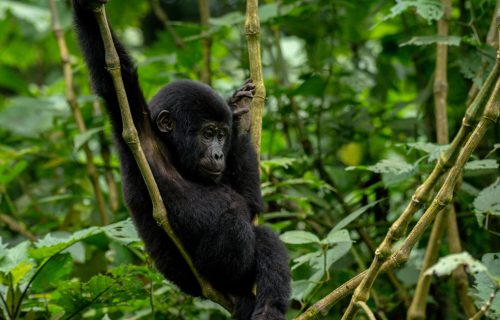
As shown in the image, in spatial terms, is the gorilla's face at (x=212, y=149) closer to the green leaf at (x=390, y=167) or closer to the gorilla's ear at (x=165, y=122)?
the gorilla's ear at (x=165, y=122)

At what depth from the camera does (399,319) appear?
17.1 ft

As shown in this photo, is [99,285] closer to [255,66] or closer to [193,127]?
[193,127]

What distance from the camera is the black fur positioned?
3605 millimetres

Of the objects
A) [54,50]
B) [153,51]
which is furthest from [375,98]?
[54,50]

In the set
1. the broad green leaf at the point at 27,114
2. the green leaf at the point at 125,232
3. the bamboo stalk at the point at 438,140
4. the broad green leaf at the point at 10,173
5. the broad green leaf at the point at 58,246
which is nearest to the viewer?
the broad green leaf at the point at 58,246

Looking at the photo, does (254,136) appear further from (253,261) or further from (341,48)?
(341,48)

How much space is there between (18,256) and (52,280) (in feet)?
0.92

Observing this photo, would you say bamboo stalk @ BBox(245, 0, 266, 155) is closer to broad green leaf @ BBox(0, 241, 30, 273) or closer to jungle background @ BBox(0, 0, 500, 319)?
jungle background @ BBox(0, 0, 500, 319)

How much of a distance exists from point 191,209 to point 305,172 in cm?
166

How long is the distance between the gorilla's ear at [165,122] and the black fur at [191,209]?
0.02 metres

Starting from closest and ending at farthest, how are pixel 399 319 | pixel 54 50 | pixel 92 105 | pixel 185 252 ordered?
pixel 185 252
pixel 399 319
pixel 92 105
pixel 54 50

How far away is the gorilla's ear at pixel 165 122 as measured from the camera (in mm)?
4051

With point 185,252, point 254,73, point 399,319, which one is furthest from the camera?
point 399,319

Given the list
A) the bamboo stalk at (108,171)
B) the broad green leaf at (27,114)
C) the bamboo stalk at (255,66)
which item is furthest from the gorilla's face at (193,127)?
the broad green leaf at (27,114)
